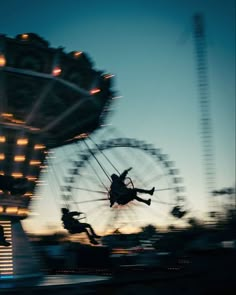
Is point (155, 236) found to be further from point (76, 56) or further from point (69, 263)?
point (76, 56)

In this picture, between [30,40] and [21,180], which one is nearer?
[30,40]

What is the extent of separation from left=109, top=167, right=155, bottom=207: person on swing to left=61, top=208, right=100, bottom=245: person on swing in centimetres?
226

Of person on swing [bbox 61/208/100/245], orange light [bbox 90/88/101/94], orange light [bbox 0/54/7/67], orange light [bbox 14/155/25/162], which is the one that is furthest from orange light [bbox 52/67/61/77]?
person on swing [bbox 61/208/100/245]

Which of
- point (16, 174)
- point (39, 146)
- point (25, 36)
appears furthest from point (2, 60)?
point (16, 174)

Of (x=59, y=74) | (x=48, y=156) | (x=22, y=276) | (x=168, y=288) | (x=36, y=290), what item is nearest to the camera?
(x=36, y=290)

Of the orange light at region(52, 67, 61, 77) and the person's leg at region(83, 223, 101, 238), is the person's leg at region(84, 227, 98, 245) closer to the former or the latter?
the person's leg at region(83, 223, 101, 238)

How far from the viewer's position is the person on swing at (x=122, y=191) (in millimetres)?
30156

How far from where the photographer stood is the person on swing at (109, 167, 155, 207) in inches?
1187

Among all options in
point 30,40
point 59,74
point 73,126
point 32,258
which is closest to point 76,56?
point 59,74

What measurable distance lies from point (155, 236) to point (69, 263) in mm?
5975

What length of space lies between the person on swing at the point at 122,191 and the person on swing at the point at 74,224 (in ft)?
7.42

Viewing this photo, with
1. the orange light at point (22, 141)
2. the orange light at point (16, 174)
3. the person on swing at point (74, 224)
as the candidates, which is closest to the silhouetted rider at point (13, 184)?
the orange light at point (16, 174)

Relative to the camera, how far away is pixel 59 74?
2520 centimetres

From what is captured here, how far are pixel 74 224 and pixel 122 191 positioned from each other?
3334mm
